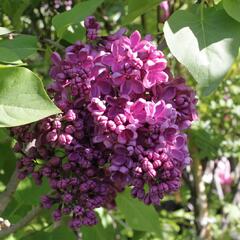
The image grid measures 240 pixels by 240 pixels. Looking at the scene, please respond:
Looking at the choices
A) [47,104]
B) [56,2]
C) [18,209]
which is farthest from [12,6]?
[47,104]

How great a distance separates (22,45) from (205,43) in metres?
0.40

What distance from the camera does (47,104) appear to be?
96 cm

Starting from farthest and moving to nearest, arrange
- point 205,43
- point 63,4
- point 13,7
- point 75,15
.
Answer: point 63,4 → point 13,7 → point 75,15 → point 205,43

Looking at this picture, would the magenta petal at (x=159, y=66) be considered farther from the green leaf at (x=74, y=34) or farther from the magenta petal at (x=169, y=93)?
the green leaf at (x=74, y=34)

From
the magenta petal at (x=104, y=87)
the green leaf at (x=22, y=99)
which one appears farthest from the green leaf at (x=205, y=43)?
the green leaf at (x=22, y=99)

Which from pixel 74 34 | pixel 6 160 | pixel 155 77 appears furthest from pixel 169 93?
pixel 6 160

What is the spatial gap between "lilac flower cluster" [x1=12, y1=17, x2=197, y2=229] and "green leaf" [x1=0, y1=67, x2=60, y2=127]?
A: 0.14m

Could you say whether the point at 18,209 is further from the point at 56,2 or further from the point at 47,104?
the point at 47,104

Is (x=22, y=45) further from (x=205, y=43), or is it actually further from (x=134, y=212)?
(x=134, y=212)

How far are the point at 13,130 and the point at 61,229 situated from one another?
52 cm

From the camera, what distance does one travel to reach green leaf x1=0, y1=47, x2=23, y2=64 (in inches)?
44.2

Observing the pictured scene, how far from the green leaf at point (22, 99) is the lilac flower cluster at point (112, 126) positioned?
14 cm

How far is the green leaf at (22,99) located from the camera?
0.95m

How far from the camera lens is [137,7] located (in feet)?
4.22
